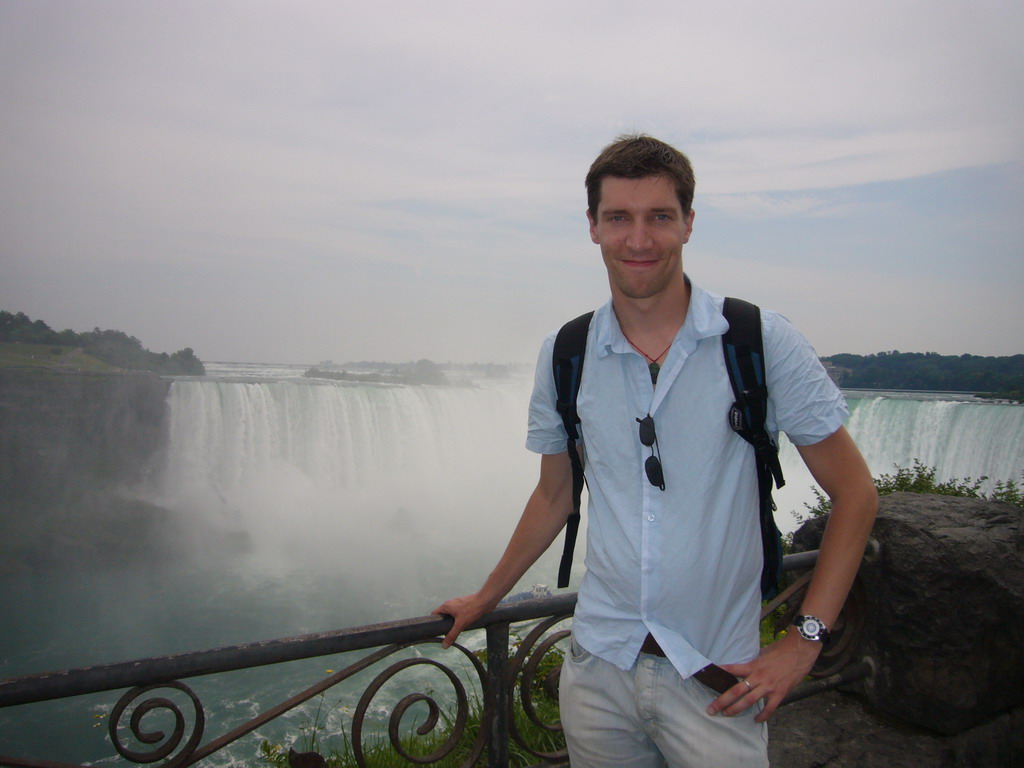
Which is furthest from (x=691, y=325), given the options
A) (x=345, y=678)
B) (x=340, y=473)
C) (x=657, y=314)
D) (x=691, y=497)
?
(x=340, y=473)

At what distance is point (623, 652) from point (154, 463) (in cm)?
2196

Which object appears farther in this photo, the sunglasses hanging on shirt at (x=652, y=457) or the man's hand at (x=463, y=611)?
the man's hand at (x=463, y=611)

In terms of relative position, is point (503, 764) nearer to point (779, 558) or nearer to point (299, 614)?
point (779, 558)

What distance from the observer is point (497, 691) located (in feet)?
6.32

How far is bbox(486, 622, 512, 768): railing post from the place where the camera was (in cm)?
190

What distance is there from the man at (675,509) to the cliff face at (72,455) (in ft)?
69.4

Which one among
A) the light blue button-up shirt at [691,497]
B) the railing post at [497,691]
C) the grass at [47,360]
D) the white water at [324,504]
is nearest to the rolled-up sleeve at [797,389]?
the light blue button-up shirt at [691,497]

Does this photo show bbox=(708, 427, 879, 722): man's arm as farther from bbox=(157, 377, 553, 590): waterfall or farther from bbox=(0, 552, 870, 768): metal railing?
bbox=(157, 377, 553, 590): waterfall

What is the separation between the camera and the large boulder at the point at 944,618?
7.59 feet

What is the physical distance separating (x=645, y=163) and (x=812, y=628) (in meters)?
1.03

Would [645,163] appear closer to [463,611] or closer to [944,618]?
[463,611]

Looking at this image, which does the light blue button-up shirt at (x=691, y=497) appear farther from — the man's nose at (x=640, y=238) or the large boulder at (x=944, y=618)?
the large boulder at (x=944, y=618)

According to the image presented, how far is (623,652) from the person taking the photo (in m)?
1.37

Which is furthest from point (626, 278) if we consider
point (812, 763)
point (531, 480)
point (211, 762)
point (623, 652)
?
point (531, 480)
